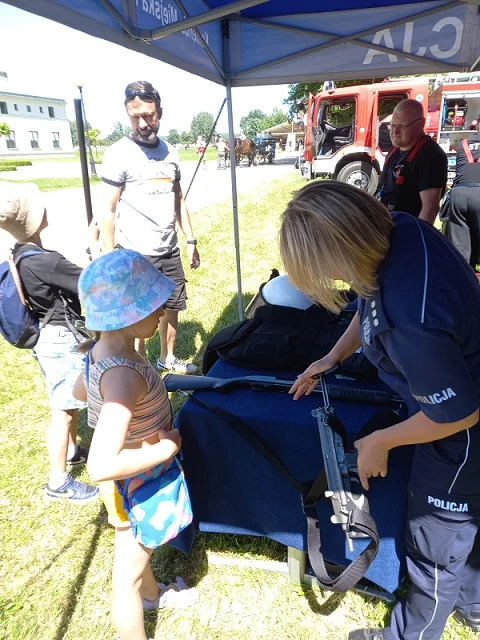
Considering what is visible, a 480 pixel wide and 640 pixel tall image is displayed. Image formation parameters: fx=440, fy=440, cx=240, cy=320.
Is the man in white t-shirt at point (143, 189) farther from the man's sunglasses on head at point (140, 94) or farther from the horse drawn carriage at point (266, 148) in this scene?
the horse drawn carriage at point (266, 148)

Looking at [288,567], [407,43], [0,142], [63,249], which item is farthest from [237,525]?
[0,142]

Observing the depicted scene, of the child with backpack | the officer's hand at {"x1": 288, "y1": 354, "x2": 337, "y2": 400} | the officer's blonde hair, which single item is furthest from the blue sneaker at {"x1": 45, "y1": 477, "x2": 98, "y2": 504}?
the officer's blonde hair

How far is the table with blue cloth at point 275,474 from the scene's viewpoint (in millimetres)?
1383

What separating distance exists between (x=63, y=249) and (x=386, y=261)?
7.05 m

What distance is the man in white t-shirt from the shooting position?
8.75ft

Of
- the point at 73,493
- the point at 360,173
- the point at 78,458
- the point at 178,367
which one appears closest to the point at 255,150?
the point at 360,173

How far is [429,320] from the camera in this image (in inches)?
36.4

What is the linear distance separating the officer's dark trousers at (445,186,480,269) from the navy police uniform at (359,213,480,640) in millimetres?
3507

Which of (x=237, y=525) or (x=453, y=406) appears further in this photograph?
(x=237, y=525)

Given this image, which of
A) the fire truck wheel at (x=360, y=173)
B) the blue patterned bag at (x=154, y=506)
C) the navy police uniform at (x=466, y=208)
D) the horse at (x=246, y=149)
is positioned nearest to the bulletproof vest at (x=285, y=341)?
the blue patterned bag at (x=154, y=506)

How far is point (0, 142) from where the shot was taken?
49.2 metres

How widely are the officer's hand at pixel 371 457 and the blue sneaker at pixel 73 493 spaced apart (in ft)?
5.34

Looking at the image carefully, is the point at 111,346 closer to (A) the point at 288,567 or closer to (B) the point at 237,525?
(B) the point at 237,525

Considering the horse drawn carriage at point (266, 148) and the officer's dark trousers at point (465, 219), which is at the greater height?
the horse drawn carriage at point (266, 148)
